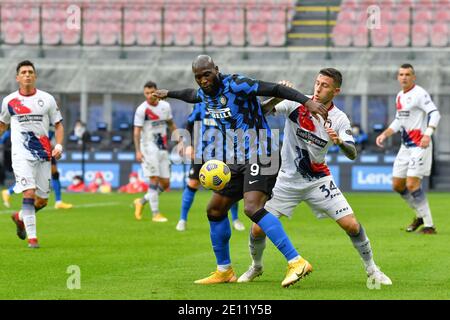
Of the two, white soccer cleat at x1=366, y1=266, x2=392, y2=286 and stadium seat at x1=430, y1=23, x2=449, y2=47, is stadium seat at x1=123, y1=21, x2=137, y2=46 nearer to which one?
stadium seat at x1=430, y1=23, x2=449, y2=47

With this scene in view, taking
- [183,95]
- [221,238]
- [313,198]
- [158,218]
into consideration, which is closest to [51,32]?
[158,218]

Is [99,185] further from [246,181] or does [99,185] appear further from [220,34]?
[246,181]

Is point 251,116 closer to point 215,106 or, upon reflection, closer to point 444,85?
point 215,106

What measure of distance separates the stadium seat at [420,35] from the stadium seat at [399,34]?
0.28 meters

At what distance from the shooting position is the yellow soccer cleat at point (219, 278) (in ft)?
32.9

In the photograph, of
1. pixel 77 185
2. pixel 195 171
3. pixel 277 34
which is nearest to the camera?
pixel 195 171

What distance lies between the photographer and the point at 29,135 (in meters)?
13.5

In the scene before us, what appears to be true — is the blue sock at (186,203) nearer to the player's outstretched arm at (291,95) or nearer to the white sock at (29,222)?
the white sock at (29,222)

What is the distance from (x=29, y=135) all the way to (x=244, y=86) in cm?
465

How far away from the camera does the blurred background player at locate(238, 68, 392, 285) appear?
9719mm

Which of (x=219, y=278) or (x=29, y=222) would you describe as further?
(x=29, y=222)

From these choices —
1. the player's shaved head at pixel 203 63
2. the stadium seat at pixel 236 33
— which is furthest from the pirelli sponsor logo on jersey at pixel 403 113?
the stadium seat at pixel 236 33

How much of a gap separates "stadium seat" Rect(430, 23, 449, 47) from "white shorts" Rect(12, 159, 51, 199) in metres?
21.6

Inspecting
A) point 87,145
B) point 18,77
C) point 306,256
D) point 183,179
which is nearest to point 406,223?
point 306,256
